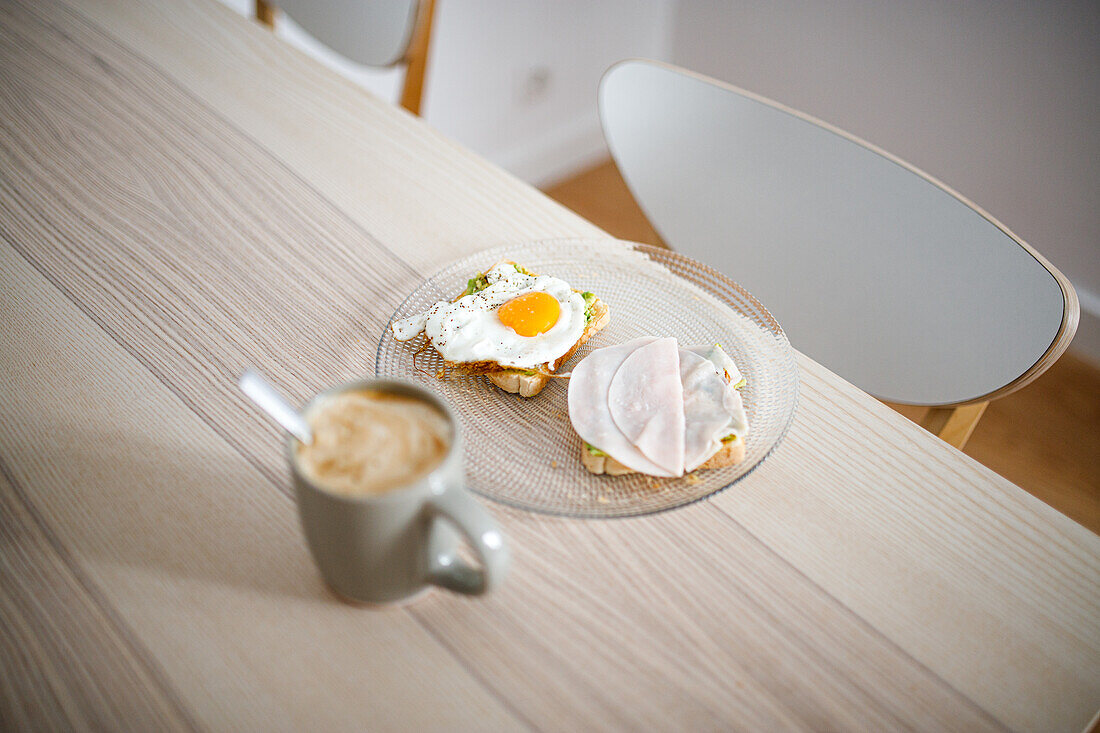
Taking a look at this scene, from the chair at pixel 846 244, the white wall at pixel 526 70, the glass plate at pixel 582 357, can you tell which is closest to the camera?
the glass plate at pixel 582 357

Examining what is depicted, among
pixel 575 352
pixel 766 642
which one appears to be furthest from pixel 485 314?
pixel 766 642

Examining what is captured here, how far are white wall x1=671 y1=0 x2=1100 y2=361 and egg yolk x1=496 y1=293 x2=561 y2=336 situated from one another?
2.06 m

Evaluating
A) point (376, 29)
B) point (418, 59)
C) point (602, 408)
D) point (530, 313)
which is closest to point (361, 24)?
point (376, 29)

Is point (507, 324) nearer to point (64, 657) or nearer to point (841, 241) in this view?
point (64, 657)

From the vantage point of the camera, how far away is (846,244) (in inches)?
44.8

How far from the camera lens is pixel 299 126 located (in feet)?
3.88

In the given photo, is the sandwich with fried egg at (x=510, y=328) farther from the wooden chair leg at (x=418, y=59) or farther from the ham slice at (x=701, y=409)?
the wooden chair leg at (x=418, y=59)

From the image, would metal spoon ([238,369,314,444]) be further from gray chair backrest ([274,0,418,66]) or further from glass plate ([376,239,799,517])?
gray chair backrest ([274,0,418,66])

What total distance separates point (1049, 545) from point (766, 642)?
31 cm

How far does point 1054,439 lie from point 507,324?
6.74 feet

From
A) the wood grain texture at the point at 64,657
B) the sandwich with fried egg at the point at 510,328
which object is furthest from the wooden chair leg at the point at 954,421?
the wood grain texture at the point at 64,657

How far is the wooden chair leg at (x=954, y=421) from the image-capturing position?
1007 mm

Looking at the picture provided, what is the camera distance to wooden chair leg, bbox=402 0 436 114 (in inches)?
57.1

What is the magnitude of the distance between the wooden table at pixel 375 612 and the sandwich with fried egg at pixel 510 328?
0.33ft
